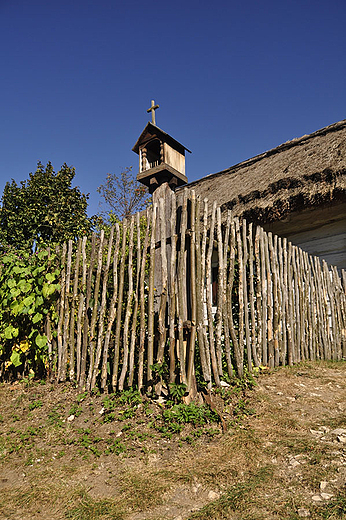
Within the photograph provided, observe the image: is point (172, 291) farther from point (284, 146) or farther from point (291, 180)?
point (284, 146)

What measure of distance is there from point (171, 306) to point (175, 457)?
119 cm

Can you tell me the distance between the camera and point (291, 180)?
261 inches

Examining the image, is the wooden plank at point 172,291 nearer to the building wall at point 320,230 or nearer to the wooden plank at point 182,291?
the wooden plank at point 182,291

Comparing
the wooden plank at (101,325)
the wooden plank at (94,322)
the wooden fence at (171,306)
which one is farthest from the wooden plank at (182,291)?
the wooden plank at (94,322)

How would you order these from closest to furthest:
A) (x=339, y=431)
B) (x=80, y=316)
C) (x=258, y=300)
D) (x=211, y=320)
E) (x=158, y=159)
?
(x=339, y=431) < (x=211, y=320) < (x=80, y=316) < (x=258, y=300) < (x=158, y=159)

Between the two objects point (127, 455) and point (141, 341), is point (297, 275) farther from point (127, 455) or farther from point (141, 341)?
point (127, 455)

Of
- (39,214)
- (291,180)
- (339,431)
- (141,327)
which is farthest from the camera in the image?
(39,214)

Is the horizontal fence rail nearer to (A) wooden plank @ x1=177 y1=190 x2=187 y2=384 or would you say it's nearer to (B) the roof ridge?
(A) wooden plank @ x1=177 y1=190 x2=187 y2=384

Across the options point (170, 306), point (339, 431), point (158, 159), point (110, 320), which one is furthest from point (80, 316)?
point (158, 159)

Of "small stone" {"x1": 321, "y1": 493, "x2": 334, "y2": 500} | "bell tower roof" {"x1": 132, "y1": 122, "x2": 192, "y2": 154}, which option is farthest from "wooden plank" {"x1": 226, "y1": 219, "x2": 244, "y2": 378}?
"bell tower roof" {"x1": 132, "y1": 122, "x2": 192, "y2": 154}

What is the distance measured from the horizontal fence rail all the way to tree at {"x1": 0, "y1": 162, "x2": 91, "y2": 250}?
20.6 feet

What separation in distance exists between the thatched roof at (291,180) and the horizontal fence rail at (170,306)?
2259 mm

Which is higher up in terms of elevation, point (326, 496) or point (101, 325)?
point (101, 325)

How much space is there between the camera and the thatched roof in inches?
244
